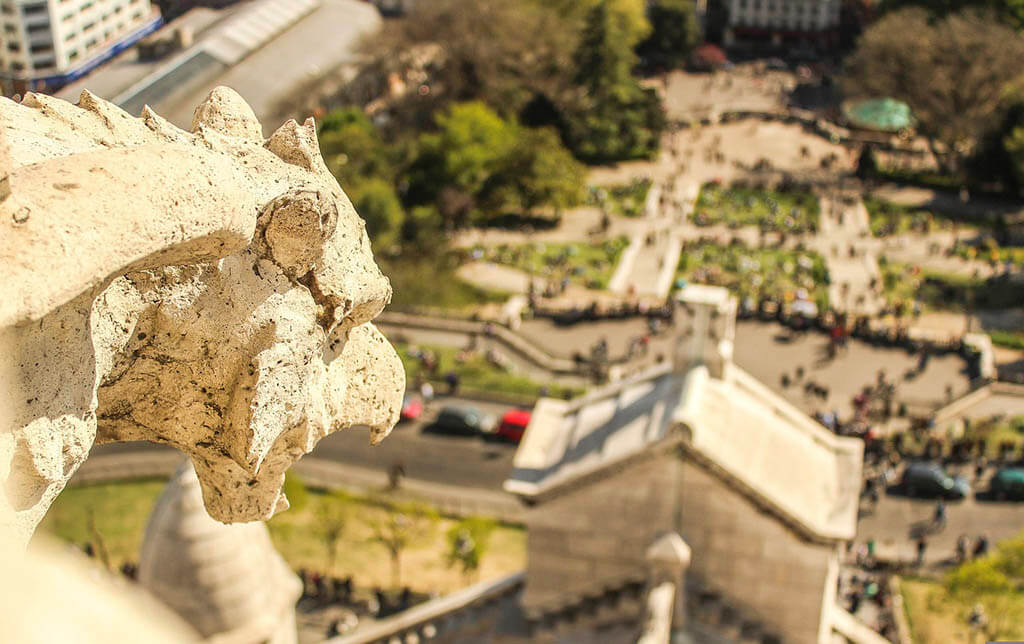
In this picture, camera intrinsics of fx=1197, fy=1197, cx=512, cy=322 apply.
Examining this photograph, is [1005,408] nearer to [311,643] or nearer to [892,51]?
[311,643]

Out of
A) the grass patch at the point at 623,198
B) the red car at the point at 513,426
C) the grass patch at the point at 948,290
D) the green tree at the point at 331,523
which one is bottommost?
the grass patch at the point at 623,198

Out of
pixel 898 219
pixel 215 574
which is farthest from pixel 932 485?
pixel 898 219

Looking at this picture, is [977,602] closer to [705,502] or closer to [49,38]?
[705,502]

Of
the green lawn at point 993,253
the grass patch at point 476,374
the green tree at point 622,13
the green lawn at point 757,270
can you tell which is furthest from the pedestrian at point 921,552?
the green tree at point 622,13

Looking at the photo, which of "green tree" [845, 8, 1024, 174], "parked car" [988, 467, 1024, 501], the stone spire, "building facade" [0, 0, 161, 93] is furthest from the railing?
"green tree" [845, 8, 1024, 174]

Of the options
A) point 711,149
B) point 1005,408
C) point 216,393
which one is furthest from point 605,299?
point 216,393

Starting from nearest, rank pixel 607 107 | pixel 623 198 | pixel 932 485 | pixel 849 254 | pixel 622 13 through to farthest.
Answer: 1. pixel 932 485
2. pixel 849 254
3. pixel 623 198
4. pixel 607 107
5. pixel 622 13

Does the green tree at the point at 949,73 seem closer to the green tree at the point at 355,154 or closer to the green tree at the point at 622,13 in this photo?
the green tree at the point at 622,13
